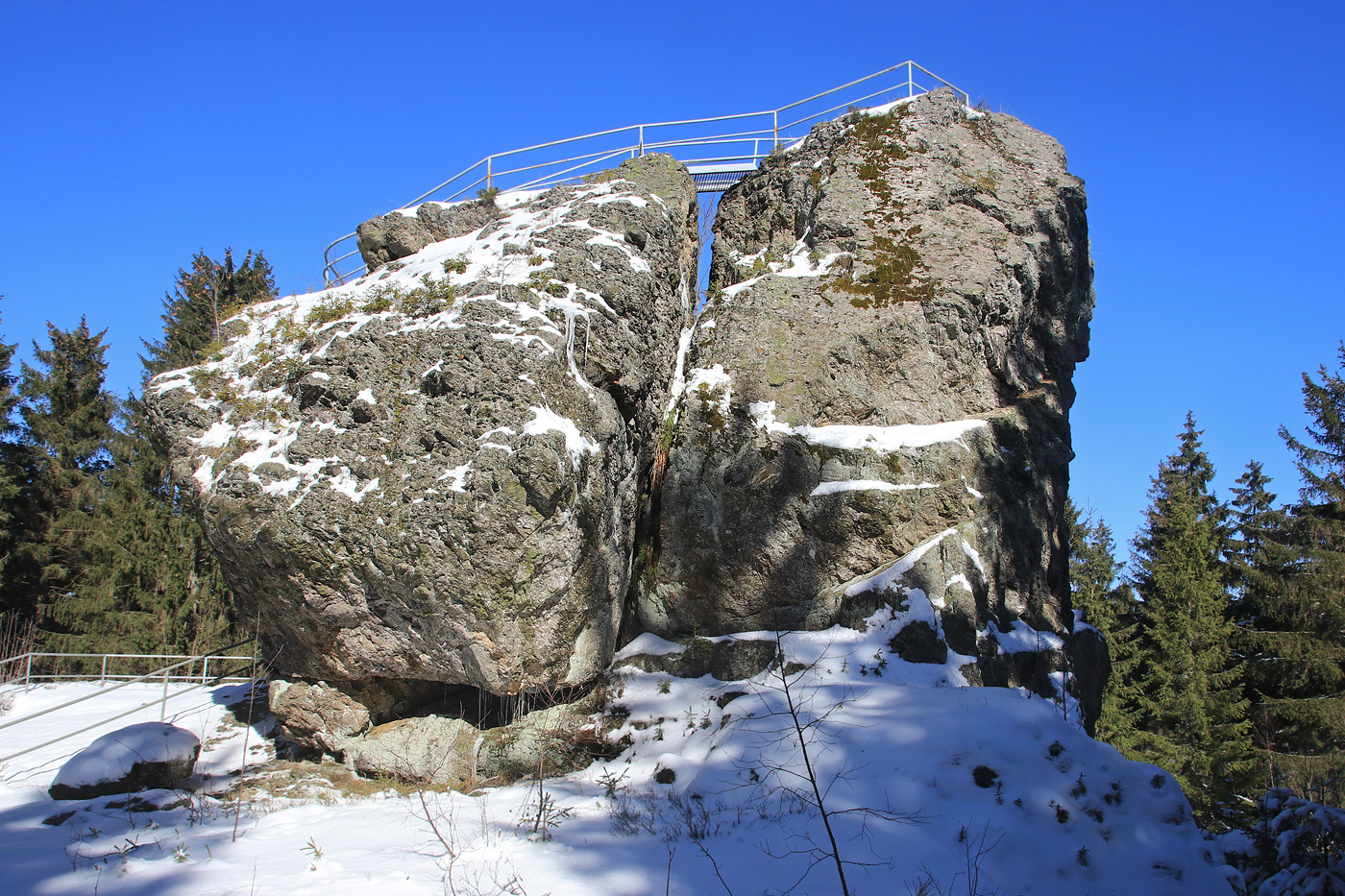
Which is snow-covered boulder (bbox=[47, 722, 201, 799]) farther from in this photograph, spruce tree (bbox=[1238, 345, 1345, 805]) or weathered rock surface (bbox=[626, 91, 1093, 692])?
spruce tree (bbox=[1238, 345, 1345, 805])

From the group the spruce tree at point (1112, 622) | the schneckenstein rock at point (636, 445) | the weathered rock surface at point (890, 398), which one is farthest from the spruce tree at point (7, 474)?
the spruce tree at point (1112, 622)

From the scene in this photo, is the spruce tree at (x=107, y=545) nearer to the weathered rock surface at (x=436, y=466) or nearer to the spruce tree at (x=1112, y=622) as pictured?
the weathered rock surface at (x=436, y=466)

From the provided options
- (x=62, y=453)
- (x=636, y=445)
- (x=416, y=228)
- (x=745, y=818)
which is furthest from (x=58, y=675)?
(x=745, y=818)

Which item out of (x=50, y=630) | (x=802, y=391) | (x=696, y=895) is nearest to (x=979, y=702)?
(x=696, y=895)

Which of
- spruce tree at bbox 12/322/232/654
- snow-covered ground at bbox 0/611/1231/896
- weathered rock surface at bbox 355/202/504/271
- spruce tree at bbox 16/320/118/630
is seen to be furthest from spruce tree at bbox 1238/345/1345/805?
spruce tree at bbox 16/320/118/630

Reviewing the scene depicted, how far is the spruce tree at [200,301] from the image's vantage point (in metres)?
21.4

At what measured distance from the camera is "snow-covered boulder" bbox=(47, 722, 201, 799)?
6910 mm

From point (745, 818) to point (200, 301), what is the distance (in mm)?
23879

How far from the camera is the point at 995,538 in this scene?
340 inches

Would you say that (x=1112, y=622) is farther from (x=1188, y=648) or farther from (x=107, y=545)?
(x=107, y=545)

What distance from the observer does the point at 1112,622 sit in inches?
839

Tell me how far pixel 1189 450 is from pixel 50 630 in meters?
34.9

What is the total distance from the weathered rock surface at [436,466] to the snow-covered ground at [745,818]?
1.37m

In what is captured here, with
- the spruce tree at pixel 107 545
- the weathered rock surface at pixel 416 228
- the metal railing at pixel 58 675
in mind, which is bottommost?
the metal railing at pixel 58 675
